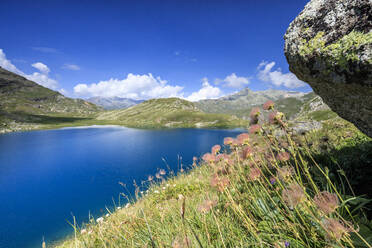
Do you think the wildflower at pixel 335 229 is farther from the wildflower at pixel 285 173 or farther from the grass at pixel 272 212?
the wildflower at pixel 285 173

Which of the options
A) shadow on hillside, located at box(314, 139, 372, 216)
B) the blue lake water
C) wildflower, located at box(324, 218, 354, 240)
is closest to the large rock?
shadow on hillside, located at box(314, 139, 372, 216)

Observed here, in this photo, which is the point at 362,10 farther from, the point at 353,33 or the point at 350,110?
the point at 350,110

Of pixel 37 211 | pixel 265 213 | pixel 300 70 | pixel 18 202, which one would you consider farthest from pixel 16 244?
pixel 300 70

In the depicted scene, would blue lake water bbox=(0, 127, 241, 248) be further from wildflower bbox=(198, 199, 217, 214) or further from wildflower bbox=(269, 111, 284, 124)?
wildflower bbox=(269, 111, 284, 124)

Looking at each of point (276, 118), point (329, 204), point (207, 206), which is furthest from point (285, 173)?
point (207, 206)

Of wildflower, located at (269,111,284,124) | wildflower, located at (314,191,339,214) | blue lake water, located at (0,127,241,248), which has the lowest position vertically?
blue lake water, located at (0,127,241,248)

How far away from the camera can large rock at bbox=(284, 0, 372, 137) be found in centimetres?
183

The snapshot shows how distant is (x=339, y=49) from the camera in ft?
6.48

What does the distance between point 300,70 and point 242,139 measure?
1.53 m

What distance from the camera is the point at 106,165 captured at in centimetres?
3791

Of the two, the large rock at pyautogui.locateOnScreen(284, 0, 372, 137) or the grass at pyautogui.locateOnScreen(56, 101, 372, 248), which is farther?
the large rock at pyautogui.locateOnScreen(284, 0, 372, 137)

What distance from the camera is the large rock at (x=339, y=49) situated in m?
1.83

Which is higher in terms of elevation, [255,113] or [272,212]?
[255,113]

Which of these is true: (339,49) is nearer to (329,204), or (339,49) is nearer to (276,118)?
(276,118)
